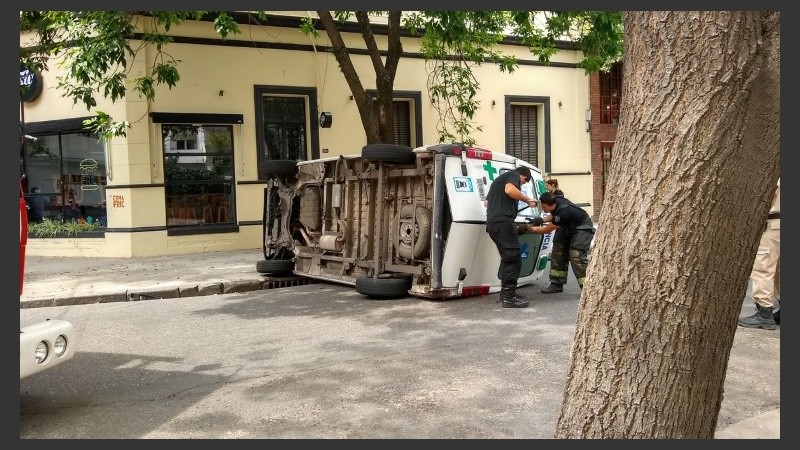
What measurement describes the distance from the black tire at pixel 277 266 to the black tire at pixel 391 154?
2699mm

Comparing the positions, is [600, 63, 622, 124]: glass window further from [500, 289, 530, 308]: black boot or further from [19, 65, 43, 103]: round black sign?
[19, 65, 43, 103]: round black sign

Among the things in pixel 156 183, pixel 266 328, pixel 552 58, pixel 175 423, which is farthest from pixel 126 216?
pixel 552 58

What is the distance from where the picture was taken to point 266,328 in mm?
7723

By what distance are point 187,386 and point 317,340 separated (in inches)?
67.7

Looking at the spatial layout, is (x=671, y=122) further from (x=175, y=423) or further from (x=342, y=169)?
(x=342, y=169)

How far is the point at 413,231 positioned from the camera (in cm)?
893

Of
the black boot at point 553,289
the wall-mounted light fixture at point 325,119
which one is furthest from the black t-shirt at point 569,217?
the wall-mounted light fixture at point 325,119

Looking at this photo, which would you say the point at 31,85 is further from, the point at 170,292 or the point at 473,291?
the point at 473,291

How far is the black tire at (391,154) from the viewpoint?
29.9 feet

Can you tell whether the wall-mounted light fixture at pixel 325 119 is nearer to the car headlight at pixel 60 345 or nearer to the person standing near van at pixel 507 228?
the person standing near van at pixel 507 228

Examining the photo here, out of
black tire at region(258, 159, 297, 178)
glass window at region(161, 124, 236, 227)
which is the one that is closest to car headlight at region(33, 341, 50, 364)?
black tire at region(258, 159, 297, 178)

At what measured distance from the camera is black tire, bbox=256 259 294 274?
Answer: 11012mm

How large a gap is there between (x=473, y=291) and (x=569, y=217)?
1.59 meters

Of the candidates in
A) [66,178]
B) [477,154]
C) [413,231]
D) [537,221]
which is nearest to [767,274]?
[537,221]
